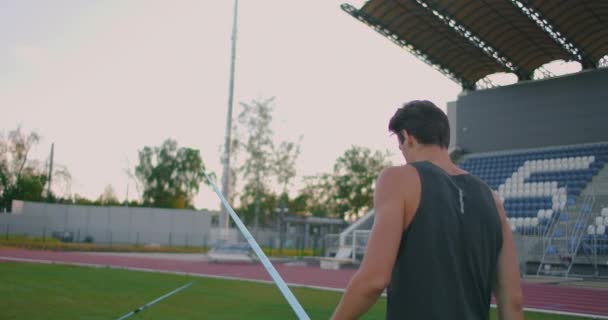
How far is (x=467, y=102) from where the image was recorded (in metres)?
30.9

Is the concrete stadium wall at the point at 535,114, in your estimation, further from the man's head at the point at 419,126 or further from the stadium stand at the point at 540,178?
the man's head at the point at 419,126

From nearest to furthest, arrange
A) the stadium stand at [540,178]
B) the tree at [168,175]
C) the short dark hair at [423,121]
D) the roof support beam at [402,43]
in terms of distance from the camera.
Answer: the short dark hair at [423,121], the stadium stand at [540,178], the roof support beam at [402,43], the tree at [168,175]

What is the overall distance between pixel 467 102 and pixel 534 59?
3.70m

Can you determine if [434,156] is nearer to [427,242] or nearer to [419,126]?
[419,126]

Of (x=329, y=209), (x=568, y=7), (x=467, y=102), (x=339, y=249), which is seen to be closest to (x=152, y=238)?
(x=329, y=209)

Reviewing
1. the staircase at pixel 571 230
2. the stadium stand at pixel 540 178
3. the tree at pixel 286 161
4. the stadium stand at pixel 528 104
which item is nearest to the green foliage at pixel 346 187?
the tree at pixel 286 161

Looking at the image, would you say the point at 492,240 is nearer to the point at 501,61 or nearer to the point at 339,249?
the point at 339,249

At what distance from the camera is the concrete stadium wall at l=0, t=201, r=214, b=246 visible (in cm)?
4584

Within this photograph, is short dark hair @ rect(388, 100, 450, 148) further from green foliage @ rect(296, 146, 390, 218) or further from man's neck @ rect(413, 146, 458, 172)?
green foliage @ rect(296, 146, 390, 218)

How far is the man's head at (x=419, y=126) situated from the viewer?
214 cm

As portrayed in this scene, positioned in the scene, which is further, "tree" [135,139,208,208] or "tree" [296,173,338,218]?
"tree" [135,139,208,208]

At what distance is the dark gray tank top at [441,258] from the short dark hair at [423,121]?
13 cm

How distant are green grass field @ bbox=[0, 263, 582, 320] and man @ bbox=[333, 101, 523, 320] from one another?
730cm

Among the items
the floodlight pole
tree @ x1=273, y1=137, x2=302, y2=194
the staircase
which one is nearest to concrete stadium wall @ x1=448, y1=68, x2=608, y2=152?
the staircase
